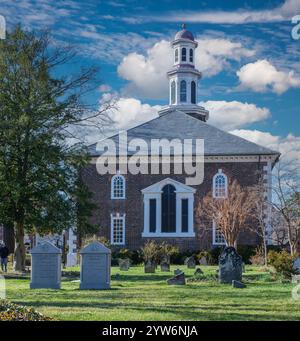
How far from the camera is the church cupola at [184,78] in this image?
5797 cm

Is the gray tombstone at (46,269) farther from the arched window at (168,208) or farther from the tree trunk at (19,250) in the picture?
the arched window at (168,208)

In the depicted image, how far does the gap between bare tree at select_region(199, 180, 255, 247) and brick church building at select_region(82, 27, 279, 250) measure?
2.23ft

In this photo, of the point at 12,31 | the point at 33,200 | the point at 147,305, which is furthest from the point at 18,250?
the point at 147,305

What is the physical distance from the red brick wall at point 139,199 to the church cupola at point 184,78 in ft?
46.5

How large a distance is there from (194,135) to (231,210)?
6743 mm

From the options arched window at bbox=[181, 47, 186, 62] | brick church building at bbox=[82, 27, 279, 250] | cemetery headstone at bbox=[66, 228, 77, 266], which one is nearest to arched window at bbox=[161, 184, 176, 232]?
brick church building at bbox=[82, 27, 279, 250]

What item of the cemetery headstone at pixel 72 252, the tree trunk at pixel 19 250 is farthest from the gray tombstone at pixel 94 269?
the cemetery headstone at pixel 72 252

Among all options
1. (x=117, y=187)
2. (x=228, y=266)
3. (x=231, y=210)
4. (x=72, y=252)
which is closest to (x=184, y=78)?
(x=117, y=187)

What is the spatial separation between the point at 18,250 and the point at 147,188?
13.9 m

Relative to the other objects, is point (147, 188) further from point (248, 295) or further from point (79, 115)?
point (248, 295)

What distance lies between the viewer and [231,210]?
40.4 meters

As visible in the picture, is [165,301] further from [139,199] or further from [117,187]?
[117,187]
